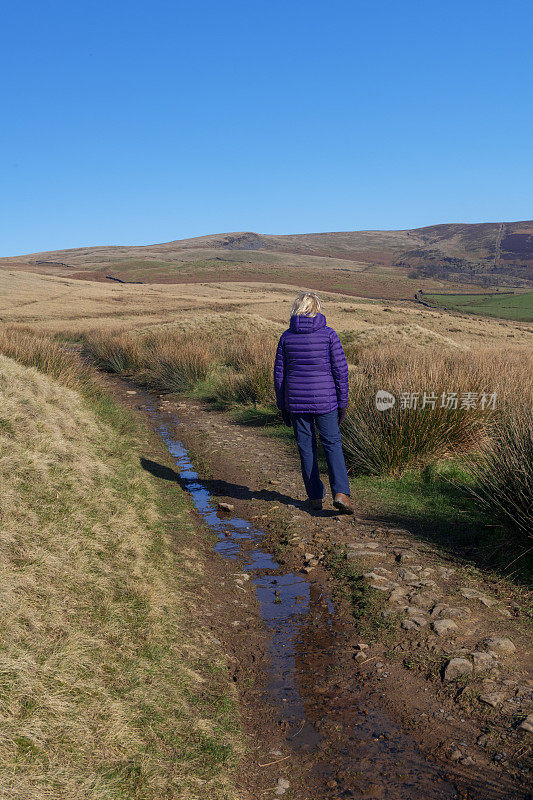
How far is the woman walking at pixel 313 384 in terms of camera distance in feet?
19.6

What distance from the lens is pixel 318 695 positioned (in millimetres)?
3467

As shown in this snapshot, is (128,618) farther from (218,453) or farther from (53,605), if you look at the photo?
(218,453)

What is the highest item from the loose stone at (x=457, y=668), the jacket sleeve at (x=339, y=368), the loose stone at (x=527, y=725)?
the jacket sleeve at (x=339, y=368)

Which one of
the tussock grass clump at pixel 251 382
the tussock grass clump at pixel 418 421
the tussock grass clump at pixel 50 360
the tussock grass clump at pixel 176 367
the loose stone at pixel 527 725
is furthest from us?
the tussock grass clump at pixel 176 367

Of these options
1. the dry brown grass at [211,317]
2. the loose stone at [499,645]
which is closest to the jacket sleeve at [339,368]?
the loose stone at [499,645]

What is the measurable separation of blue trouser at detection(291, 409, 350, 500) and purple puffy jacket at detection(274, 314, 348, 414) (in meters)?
0.16

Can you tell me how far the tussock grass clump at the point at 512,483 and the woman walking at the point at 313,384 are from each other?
4.54 feet

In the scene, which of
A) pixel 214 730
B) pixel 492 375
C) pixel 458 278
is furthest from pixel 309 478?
pixel 458 278

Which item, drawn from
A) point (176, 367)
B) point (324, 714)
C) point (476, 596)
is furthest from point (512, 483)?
point (176, 367)

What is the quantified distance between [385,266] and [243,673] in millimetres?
200130

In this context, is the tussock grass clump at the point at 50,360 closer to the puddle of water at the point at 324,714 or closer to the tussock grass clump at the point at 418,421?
the tussock grass clump at the point at 418,421

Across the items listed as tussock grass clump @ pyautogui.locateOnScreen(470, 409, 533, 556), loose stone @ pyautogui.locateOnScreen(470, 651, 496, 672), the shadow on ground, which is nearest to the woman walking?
the shadow on ground

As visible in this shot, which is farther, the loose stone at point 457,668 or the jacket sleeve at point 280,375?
the jacket sleeve at point 280,375

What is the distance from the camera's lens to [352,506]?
655 centimetres
